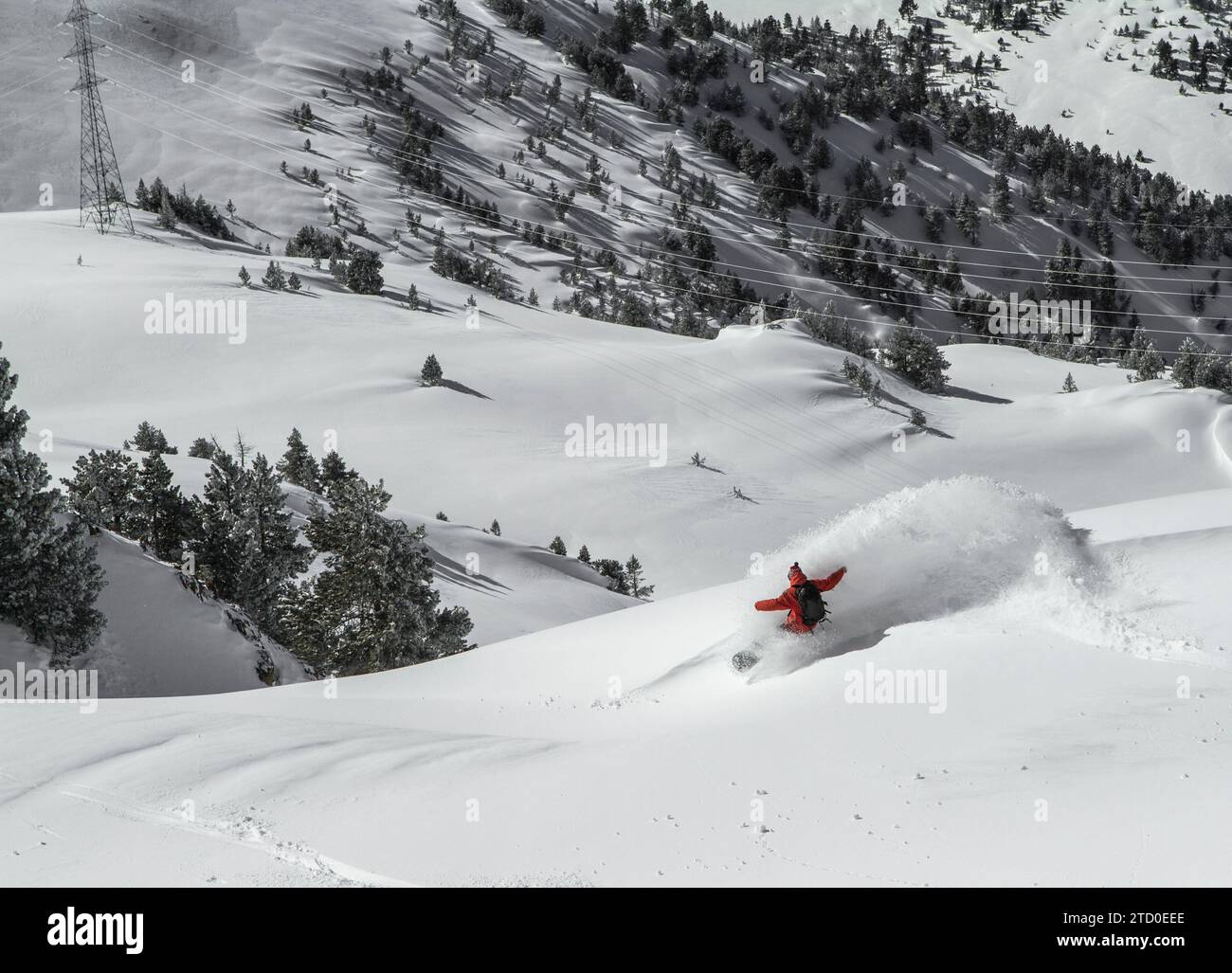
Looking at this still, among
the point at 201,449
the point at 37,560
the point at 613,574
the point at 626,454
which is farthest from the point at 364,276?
the point at 37,560

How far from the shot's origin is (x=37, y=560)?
61.5 feet

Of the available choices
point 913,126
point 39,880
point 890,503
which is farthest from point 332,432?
point 913,126

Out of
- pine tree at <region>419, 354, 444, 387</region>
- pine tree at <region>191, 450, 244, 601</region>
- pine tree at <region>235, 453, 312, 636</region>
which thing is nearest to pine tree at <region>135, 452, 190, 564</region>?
pine tree at <region>191, 450, 244, 601</region>

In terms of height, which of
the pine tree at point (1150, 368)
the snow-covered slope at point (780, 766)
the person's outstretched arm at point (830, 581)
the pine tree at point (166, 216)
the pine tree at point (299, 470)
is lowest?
the snow-covered slope at point (780, 766)

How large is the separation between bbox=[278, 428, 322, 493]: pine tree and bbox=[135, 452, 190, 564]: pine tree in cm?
1093

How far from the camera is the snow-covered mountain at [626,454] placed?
729cm

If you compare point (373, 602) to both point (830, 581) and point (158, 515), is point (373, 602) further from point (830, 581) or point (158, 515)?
point (830, 581)

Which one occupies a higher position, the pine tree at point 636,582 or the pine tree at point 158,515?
the pine tree at point 158,515

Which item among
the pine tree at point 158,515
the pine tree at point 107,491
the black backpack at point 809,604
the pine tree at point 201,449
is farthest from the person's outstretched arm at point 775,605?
the pine tree at point 201,449

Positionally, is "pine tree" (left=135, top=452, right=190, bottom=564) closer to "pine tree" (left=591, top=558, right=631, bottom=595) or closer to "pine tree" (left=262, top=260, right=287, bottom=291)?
"pine tree" (left=591, top=558, right=631, bottom=595)

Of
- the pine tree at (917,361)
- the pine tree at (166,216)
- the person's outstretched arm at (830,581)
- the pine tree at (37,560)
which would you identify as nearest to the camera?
the person's outstretched arm at (830,581)

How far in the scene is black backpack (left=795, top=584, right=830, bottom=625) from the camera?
1080 cm

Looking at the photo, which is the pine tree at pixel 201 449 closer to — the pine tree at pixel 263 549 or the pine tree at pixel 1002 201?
the pine tree at pixel 263 549

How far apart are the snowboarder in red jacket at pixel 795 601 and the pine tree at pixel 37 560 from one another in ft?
50.0
